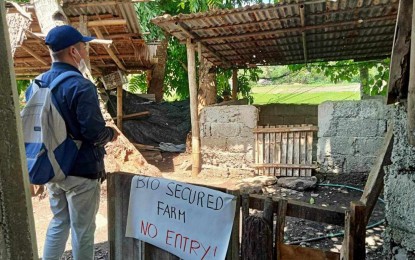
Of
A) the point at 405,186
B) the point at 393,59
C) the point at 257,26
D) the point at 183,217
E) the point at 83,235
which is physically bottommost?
the point at 83,235

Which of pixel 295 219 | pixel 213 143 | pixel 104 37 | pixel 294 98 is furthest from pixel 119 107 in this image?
pixel 294 98

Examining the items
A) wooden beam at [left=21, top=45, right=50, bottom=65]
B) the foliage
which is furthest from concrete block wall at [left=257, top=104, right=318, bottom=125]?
wooden beam at [left=21, top=45, right=50, bottom=65]

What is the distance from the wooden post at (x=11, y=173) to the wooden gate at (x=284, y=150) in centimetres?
558

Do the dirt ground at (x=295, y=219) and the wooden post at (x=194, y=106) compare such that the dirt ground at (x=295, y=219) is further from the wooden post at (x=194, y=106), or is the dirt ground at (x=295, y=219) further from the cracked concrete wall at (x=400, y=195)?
the cracked concrete wall at (x=400, y=195)

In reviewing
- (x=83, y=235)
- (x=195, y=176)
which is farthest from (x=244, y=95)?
(x=83, y=235)

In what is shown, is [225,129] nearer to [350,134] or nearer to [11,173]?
[350,134]

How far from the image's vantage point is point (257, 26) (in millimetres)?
5758

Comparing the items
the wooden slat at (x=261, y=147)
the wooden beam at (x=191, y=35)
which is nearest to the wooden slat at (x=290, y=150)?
the wooden slat at (x=261, y=147)

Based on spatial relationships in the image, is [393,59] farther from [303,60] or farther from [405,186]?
[303,60]

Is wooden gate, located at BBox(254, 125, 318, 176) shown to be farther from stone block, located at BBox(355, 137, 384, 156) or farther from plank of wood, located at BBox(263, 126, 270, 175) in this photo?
stone block, located at BBox(355, 137, 384, 156)

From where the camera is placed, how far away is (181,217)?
183 centimetres

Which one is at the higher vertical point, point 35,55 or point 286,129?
point 35,55

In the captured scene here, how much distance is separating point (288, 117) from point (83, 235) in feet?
26.4

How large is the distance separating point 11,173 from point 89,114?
1.11m
